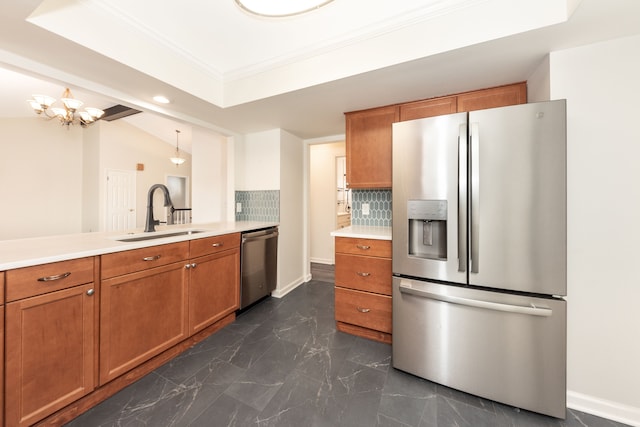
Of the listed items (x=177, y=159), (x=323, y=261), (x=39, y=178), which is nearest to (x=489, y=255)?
(x=323, y=261)

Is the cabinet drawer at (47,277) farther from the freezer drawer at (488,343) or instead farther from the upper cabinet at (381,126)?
the upper cabinet at (381,126)

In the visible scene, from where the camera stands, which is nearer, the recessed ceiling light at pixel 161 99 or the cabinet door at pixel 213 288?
the cabinet door at pixel 213 288

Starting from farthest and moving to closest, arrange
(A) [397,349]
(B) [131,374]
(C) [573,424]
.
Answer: (A) [397,349] < (B) [131,374] < (C) [573,424]

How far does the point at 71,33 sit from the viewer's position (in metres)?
1.35

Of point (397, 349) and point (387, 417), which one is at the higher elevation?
point (397, 349)

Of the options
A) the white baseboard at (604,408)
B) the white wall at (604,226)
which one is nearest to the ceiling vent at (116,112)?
the white wall at (604,226)

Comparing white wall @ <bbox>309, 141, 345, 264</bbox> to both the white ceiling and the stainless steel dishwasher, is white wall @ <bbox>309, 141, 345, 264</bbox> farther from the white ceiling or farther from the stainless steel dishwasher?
the white ceiling

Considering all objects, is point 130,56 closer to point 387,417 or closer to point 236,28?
point 236,28

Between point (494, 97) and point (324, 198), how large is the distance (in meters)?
3.11

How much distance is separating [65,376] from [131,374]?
394 mm

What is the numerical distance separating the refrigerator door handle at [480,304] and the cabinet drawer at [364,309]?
1.41ft

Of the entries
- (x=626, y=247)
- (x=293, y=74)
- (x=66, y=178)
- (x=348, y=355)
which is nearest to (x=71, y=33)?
(x=293, y=74)

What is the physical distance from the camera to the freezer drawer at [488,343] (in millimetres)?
1279

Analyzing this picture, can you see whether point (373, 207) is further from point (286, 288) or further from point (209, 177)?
point (209, 177)
